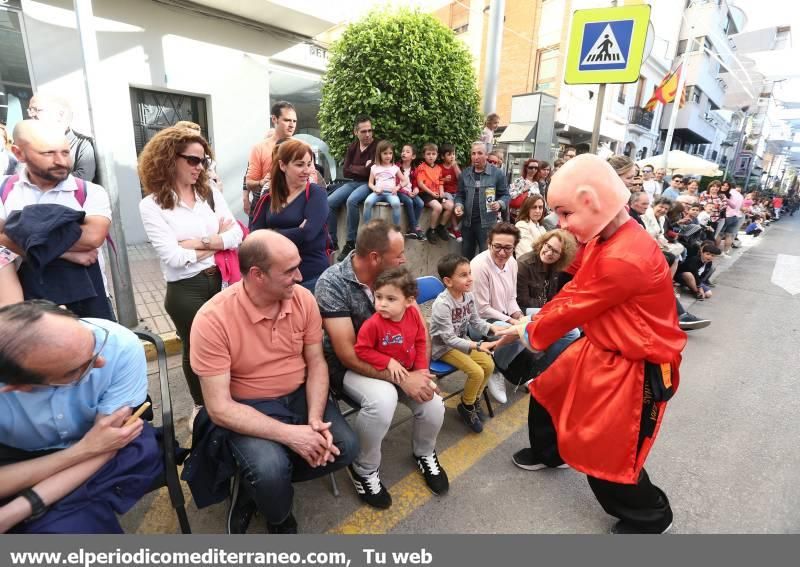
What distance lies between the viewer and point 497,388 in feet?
11.0

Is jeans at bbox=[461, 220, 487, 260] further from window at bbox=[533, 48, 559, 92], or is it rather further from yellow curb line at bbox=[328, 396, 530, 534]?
window at bbox=[533, 48, 559, 92]

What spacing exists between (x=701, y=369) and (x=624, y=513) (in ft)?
9.23

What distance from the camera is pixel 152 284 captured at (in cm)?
513

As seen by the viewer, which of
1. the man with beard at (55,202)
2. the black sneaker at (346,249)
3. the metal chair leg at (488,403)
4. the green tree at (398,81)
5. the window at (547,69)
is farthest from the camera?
the window at (547,69)

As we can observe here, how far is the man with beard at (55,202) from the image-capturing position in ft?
6.84

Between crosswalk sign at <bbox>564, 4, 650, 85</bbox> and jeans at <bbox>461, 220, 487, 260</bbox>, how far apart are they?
1.91 metres

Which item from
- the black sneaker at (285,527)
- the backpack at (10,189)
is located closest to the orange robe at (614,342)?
the black sneaker at (285,527)

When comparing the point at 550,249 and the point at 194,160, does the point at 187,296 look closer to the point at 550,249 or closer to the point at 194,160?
the point at 194,160

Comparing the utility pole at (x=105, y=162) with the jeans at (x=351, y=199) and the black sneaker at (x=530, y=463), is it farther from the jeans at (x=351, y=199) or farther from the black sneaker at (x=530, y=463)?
the black sneaker at (x=530, y=463)

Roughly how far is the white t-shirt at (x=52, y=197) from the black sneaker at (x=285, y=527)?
188cm

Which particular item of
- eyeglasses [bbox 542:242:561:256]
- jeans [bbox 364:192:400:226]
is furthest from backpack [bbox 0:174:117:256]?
eyeglasses [bbox 542:242:561:256]

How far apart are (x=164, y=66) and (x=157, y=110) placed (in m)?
0.69
